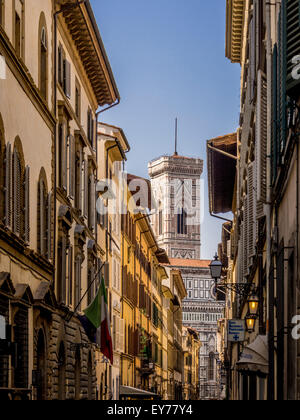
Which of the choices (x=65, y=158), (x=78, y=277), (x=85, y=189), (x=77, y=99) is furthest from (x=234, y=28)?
(x=78, y=277)

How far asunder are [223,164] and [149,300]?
73.1 feet

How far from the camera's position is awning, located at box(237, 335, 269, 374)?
54.5ft

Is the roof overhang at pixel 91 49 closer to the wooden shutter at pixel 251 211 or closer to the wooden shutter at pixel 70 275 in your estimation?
the wooden shutter at pixel 70 275

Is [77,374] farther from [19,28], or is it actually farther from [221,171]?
[221,171]

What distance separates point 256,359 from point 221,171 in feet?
91.2

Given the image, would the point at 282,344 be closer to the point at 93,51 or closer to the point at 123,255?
the point at 93,51

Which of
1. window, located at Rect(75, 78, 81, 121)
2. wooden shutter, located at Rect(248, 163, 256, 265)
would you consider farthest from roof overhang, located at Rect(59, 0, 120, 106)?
wooden shutter, located at Rect(248, 163, 256, 265)

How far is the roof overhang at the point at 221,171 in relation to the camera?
4050 cm

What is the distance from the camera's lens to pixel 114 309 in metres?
43.1

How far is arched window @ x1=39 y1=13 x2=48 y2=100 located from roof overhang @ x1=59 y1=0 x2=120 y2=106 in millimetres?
3100

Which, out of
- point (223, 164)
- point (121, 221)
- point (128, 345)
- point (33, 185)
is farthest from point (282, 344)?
point (128, 345)

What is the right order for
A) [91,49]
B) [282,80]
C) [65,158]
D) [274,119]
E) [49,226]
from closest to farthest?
[282,80]
[274,119]
[49,226]
[65,158]
[91,49]

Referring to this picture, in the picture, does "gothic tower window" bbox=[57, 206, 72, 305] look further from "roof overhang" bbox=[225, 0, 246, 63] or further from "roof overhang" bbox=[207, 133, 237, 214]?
"roof overhang" bbox=[207, 133, 237, 214]

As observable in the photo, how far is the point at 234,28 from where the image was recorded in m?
35.2
